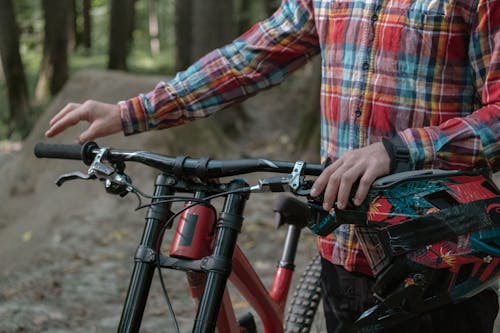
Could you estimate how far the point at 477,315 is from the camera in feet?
8.14

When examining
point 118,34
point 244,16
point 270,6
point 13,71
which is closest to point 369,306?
point 13,71

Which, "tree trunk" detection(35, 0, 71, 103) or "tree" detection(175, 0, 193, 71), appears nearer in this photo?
"tree trunk" detection(35, 0, 71, 103)

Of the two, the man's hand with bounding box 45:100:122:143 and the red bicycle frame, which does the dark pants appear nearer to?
the red bicycle frame

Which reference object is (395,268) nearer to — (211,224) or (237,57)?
(211,224)

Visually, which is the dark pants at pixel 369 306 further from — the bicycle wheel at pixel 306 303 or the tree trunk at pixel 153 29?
the tree trunk at pixel 153 29

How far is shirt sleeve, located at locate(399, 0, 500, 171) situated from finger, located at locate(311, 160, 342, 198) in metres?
0.24

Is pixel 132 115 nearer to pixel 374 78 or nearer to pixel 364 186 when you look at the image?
pixel 374 78

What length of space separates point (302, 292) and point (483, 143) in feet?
5.45

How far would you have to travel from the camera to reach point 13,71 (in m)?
14.6

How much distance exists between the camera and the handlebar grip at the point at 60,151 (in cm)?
229

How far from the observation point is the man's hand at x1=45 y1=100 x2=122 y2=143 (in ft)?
8.22

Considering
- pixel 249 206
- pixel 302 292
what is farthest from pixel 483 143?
pixel 249 206

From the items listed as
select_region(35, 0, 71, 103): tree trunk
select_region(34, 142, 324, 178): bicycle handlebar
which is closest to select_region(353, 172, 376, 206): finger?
select_region(34, 142, 324, 178): bicycle handlebar

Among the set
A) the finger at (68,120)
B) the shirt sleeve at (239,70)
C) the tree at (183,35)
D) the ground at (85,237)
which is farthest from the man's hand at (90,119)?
the tree at (183,35)
